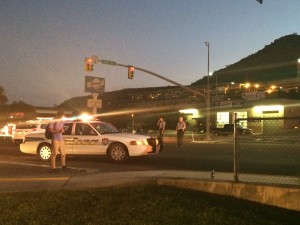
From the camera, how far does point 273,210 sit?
6.64 m

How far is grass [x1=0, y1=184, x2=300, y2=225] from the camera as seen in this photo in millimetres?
5941

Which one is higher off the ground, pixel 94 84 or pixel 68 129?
pixel 94 84

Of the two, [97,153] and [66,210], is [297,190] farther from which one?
[97,153]

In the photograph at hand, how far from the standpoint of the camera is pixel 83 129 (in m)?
15.5

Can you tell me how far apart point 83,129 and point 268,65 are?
463 ft

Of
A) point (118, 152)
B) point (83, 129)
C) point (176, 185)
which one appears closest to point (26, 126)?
point (83, 129)

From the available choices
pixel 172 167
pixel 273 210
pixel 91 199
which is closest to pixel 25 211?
pixel 91 199

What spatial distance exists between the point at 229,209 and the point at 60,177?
5038mm

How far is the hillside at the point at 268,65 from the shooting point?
131712mm

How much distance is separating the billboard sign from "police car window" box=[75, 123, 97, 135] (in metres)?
14.9

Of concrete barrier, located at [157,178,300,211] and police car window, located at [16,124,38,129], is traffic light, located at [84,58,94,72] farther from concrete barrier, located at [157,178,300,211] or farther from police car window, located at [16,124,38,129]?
concrete barrier, located at [157,178,300,211]

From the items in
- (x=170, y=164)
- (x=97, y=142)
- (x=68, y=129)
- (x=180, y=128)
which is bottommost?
(x=170, y=164)

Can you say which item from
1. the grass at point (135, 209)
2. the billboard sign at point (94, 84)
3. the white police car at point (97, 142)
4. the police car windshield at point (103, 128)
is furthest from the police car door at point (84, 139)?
the billboard sign at point (94, 84)

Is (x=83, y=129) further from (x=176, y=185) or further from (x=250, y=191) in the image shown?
(x=250, y=191)
